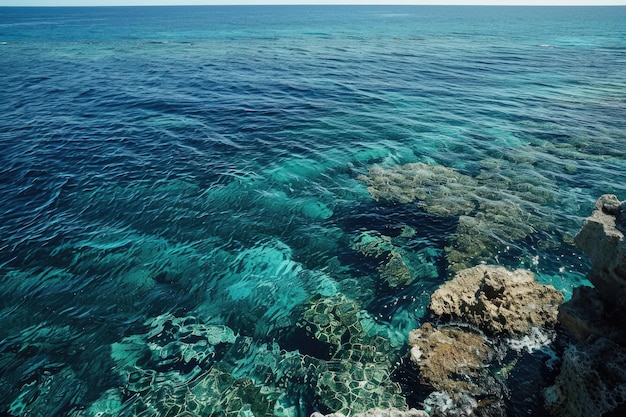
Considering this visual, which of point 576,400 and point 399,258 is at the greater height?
point 576,400

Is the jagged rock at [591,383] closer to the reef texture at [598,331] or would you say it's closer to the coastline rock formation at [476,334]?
the reef texture at [598,331]

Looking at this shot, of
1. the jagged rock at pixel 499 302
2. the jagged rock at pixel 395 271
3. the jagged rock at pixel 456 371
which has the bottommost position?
the jagged rock at pixel 395 271

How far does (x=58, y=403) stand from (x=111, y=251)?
6.39 meters

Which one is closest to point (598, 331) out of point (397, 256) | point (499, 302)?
point (499, 302)

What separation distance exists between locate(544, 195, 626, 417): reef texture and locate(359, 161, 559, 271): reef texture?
4.50 meters

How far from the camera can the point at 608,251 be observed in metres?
8.29

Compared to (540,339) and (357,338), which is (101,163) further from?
(540,339)

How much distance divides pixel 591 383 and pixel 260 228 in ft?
39.8

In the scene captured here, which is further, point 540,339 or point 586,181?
point 586,181

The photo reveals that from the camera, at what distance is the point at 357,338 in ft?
35.1

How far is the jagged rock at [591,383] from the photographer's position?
695 cm

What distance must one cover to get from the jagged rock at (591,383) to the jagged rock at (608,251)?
129 centimetres

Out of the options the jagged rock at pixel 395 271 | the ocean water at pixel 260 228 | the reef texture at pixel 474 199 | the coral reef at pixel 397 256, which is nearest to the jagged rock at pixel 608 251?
the ocean water at pixel 260 228

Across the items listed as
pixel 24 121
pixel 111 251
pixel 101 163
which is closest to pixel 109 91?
pixel 24 121
